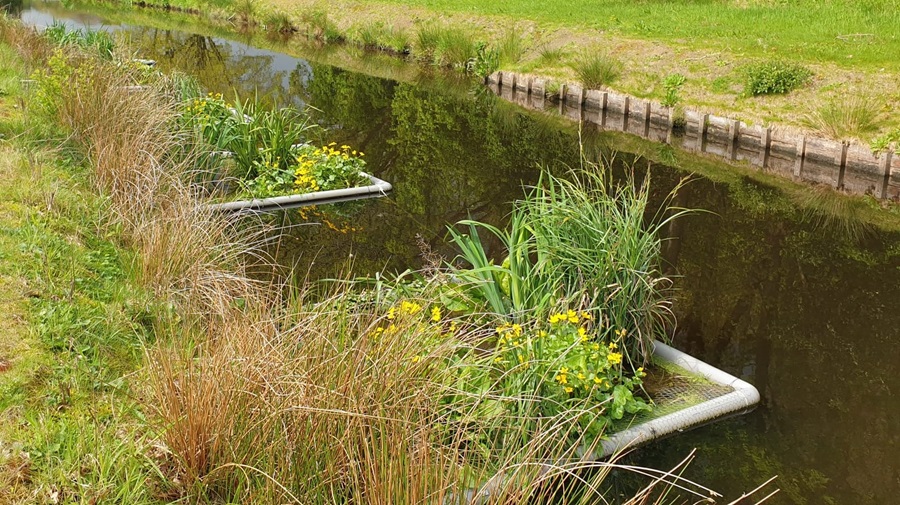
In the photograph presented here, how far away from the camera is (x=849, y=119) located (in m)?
14.0

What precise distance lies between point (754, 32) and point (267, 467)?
60.0 ft

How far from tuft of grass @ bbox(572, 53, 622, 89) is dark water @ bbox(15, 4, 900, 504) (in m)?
1.31

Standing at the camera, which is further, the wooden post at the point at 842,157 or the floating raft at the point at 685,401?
the wooden post at the point at 842,157

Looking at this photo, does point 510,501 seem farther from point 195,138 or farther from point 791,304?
point 195,138

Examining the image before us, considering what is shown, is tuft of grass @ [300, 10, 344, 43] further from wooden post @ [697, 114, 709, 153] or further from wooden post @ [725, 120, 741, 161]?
wooden post @ [725, 120, 741, 161]

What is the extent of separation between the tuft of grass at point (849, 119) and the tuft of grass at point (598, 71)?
5.08 meters

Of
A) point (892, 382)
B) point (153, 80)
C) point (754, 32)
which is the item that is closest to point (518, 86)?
point (754, 32)

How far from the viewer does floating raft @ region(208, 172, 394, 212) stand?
1073 centimetres

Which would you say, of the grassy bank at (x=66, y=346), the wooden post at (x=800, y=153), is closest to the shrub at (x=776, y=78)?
the wooden post at (x=800, y=153)

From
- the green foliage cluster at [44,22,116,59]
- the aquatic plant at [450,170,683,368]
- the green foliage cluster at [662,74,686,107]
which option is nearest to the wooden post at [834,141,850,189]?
the green foliage cluster at [662,74,686,107]

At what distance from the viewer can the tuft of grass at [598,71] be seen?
18.8m

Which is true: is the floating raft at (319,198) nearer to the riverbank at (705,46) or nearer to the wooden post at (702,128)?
the wooden post at (702,128)

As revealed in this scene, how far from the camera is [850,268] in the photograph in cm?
987

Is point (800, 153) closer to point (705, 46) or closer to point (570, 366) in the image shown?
point (705, 46)
